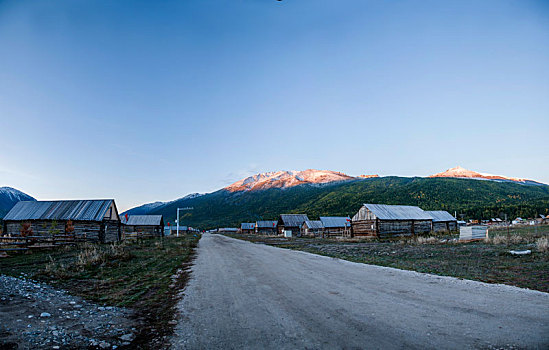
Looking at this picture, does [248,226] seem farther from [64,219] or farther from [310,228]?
[64,219]

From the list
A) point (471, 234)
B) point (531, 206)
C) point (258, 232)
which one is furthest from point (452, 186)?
point (471, 234)

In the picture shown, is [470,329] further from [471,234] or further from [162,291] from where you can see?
[471,234]

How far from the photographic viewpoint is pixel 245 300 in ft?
26.3

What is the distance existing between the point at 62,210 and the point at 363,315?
153ft

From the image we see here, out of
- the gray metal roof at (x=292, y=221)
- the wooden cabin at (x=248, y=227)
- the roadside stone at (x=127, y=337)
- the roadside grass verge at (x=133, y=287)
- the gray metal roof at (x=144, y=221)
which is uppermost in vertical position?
the roadside stone at (x=127, y=337)

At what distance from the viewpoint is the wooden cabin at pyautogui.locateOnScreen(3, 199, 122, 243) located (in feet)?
126

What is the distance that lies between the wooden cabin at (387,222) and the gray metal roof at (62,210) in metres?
40.0

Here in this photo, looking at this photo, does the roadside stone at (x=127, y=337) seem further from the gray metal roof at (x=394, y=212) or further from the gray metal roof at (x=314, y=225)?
the gray metal roof at (x=314, y=225)

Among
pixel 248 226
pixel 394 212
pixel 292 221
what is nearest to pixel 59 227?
pixel 394 212

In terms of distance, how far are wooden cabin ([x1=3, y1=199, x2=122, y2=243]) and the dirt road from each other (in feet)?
118

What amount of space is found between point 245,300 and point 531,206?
14300cm

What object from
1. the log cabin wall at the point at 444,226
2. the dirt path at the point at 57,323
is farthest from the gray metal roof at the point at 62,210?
the log cabin wall at the point at 444,226

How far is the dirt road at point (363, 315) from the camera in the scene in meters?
4.83

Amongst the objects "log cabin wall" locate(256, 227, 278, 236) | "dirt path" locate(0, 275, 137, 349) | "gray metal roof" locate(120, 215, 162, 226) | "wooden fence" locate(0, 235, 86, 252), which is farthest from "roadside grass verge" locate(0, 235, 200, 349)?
"log cabin wall" locate(256, 227, 278, 236)
